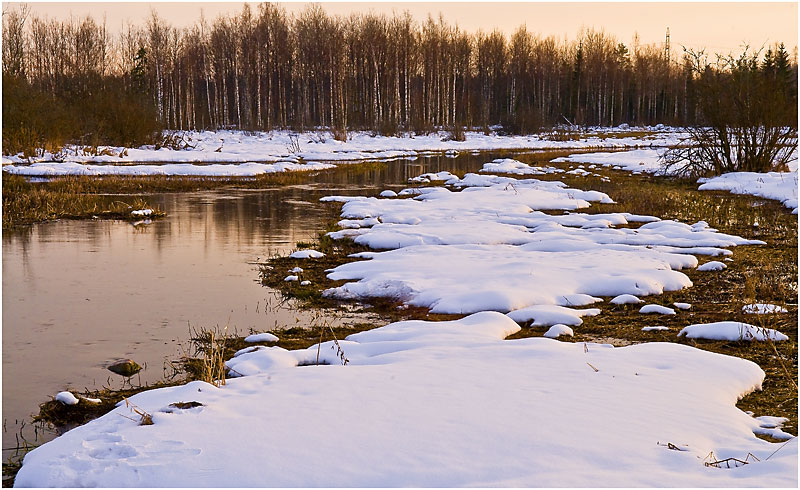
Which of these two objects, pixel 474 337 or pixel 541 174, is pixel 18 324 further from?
pixel 541 174

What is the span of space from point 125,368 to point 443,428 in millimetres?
2750

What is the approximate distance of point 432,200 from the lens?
1579 centimetres

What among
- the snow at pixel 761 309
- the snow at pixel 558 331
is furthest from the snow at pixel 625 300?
the snow at pixel 558 331

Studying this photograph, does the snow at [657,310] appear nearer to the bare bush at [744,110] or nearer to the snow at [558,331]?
the snow at [558,331]

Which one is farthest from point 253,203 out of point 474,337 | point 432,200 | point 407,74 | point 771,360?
point 407,74

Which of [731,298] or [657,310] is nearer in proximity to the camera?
[657,310]

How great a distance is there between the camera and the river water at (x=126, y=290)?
18.3ft

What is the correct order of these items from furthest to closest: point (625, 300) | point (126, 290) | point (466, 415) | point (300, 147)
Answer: point (300, 147), point (126, 290), point (625, 300), point (466, 415)

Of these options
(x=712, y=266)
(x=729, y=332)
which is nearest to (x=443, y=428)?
(x=729, y=332)

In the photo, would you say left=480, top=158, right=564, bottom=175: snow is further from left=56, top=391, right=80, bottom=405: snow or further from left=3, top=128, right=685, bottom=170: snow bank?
left=56, top=391, right=80, bottom=405: snow

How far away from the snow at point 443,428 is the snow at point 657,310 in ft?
5.40

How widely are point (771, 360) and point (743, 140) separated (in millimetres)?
15395

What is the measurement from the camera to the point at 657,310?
703 cm

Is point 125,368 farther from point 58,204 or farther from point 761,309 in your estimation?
point 58,204
